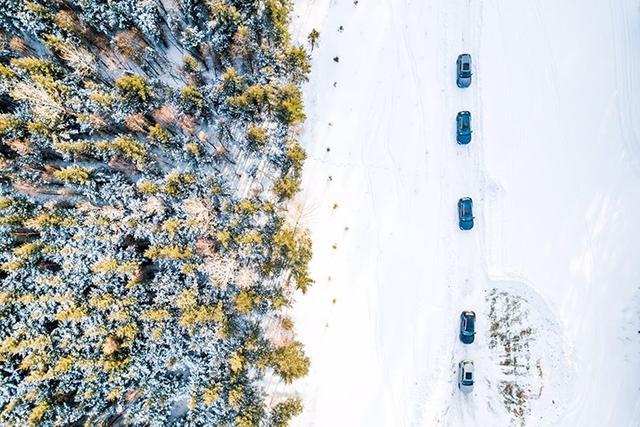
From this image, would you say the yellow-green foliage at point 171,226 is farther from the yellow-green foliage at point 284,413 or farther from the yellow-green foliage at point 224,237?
the yellow-green foliage at point 284,413

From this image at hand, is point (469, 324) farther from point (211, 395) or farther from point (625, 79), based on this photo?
point (625, 79)

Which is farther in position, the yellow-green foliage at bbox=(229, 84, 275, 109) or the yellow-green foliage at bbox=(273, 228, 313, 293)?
the yellow-green foliage at bbox=(273, 228, 313, 293)

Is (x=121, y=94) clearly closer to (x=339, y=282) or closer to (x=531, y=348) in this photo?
(x=339, y=282)

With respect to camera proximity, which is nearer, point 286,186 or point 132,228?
point 132,228

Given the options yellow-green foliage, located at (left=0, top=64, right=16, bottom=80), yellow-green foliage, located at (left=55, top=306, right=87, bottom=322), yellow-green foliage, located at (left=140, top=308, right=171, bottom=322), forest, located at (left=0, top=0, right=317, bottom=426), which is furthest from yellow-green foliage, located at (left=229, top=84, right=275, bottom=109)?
yellow-green foliage, located at (left=55, top=306, right=87, bottom=322)

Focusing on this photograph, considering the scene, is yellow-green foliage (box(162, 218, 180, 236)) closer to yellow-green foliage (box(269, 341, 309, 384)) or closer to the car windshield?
yellow-green foliage (box(269, 341, 309, 384))

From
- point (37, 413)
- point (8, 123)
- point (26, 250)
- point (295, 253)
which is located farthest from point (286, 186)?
point (37, 413)

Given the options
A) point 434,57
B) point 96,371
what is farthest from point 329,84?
point 96,371
